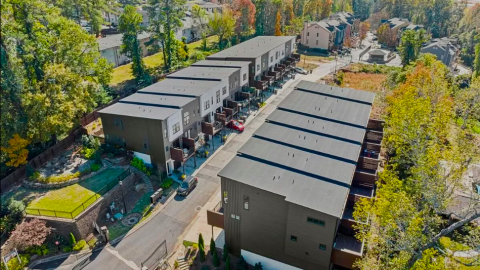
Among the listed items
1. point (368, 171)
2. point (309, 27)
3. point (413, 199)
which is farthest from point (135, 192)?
point (309, 27)

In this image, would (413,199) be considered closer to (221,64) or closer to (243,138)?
(243,138)

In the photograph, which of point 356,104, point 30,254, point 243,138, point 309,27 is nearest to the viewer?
point 30,254

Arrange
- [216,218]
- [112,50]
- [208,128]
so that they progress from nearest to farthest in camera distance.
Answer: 1. [216,218]
2. [208,128]
3. [112,50]

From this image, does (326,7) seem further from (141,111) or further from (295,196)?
(295,196)

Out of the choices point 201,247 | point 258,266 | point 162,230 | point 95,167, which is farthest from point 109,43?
point 258,266

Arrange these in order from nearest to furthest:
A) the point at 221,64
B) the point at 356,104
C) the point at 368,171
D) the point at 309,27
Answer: the point at 368,171
the point at 356,104
the point at 221,64
the point at 309,27
